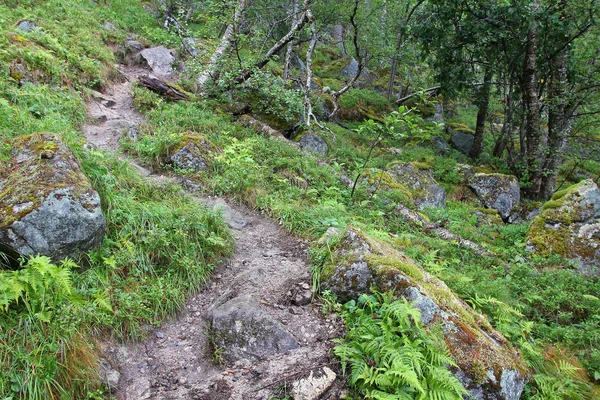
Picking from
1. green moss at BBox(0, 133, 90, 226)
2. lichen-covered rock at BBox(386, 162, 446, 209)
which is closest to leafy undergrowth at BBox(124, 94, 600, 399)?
lichen-covered rock at BBox(386, 162, 446, 209)

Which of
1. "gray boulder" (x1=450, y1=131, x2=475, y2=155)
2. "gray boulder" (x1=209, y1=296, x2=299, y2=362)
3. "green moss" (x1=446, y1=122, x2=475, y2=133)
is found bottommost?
"gray boulder" (x1=209, y1=296, x2=299, y2=362)

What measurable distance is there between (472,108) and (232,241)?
24049 mm

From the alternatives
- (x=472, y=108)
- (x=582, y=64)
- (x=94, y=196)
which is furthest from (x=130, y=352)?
(x=472, y=108)

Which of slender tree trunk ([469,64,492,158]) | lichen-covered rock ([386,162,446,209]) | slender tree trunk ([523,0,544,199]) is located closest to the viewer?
lichen-covered rock ([386,162,446,209])

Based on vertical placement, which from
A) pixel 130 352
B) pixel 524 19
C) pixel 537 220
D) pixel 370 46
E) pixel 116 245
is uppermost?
pixel 524 19

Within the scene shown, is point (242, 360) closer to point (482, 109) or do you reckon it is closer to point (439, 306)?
point (439, 306)

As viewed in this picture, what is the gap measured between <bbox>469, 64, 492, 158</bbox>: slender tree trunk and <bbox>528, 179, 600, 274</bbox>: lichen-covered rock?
598 cm

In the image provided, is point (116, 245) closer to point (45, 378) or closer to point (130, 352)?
point (130, 352)

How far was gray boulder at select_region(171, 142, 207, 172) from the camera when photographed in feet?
26.4

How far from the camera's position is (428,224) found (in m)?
9.03

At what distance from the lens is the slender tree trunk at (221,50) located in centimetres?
1098

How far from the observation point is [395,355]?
3275 mm

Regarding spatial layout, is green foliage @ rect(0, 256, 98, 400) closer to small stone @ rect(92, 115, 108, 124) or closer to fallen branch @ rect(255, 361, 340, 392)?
fallen branch @ rect(255, 361, 340, 392)

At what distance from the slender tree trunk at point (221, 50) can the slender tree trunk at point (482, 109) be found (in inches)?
362
